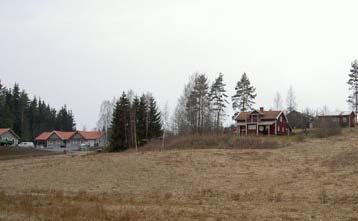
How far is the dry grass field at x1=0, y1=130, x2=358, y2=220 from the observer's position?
58.4 ft

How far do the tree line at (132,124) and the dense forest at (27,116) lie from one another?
5793 centimetres

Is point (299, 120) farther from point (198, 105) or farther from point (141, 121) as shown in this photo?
point (141, 121)

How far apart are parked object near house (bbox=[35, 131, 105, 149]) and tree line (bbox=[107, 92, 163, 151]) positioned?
52025 mm

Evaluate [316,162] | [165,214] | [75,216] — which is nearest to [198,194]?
[165,214]

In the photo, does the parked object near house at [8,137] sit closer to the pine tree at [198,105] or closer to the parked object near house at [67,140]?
the parked object near house at [67,140]

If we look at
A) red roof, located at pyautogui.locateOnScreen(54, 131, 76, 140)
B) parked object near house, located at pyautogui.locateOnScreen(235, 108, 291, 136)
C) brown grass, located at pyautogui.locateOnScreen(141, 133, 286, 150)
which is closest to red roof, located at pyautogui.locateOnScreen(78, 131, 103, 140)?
red roof, located at pyautogui.locateOnScreen(54, 131, 76, 140)

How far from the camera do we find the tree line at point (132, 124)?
84887 mm

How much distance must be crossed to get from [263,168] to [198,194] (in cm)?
1573

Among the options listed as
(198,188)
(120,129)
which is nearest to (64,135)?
(120,129)

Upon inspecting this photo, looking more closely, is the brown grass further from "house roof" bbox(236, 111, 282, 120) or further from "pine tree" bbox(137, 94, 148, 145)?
"house roof" bbox(236, 111, 282, 120)

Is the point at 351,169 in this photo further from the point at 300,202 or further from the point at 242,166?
the point at 300,202

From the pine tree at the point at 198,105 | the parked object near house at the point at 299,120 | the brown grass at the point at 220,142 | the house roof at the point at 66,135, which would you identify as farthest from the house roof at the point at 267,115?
the house roof at the point at 66,135

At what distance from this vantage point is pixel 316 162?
43.3 meters

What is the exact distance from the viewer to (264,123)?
85562 millimetres
